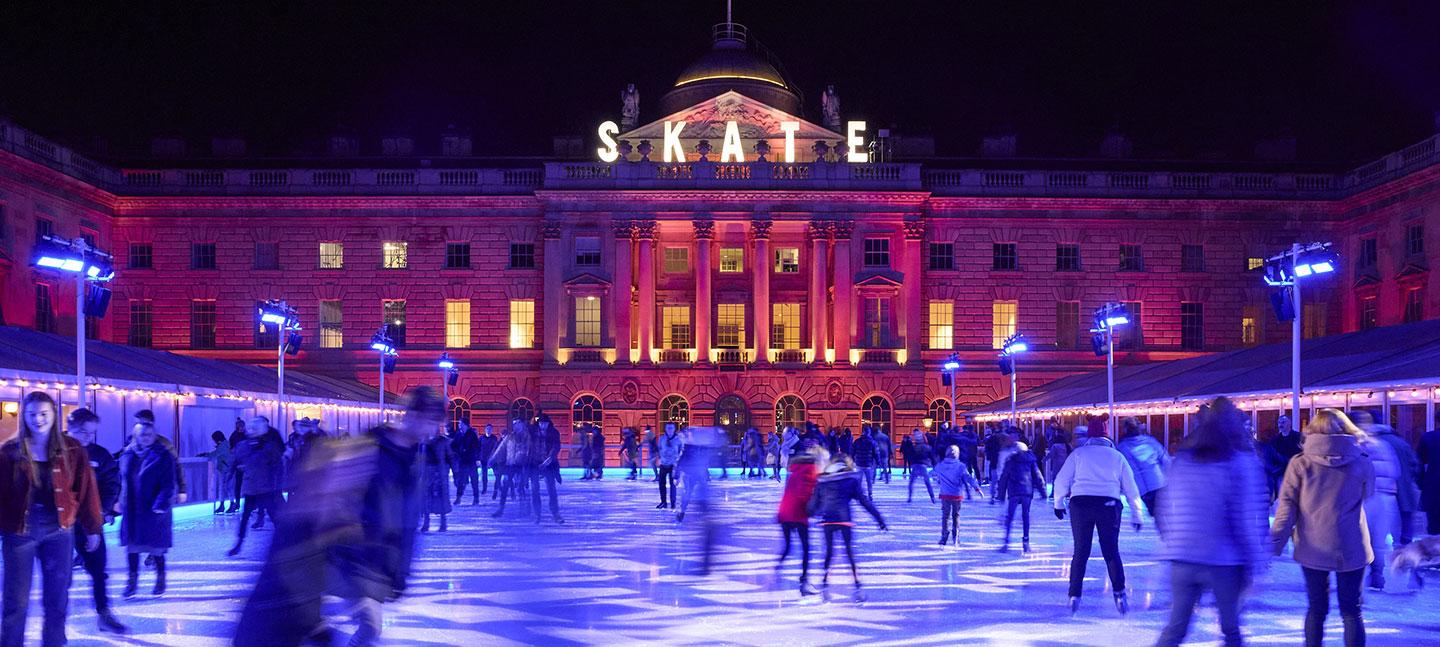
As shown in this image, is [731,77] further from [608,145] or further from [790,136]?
[608,145]

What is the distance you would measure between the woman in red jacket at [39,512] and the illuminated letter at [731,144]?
50498 mm

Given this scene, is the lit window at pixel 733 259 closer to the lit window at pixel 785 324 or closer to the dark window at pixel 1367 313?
the lit window at pixel 785 324

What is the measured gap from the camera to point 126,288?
58938 millimetres

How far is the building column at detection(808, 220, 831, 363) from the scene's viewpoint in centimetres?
5781

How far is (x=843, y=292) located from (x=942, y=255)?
5.23 metres

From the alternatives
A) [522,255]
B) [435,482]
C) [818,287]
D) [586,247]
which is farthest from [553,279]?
[435,482]

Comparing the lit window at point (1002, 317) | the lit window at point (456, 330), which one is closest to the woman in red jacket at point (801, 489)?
the lit window at point (1002, 317)

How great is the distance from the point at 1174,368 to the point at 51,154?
4272 cm

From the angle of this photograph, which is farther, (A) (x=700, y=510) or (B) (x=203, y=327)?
(B) (x=203, y=327)

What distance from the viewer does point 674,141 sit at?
192 ft

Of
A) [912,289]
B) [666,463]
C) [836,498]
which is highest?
[912,289]

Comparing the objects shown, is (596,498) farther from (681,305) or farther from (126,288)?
(126,288)

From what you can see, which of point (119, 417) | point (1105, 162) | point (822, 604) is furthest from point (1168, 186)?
point (822, 604)

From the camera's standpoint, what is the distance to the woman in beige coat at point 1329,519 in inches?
327
